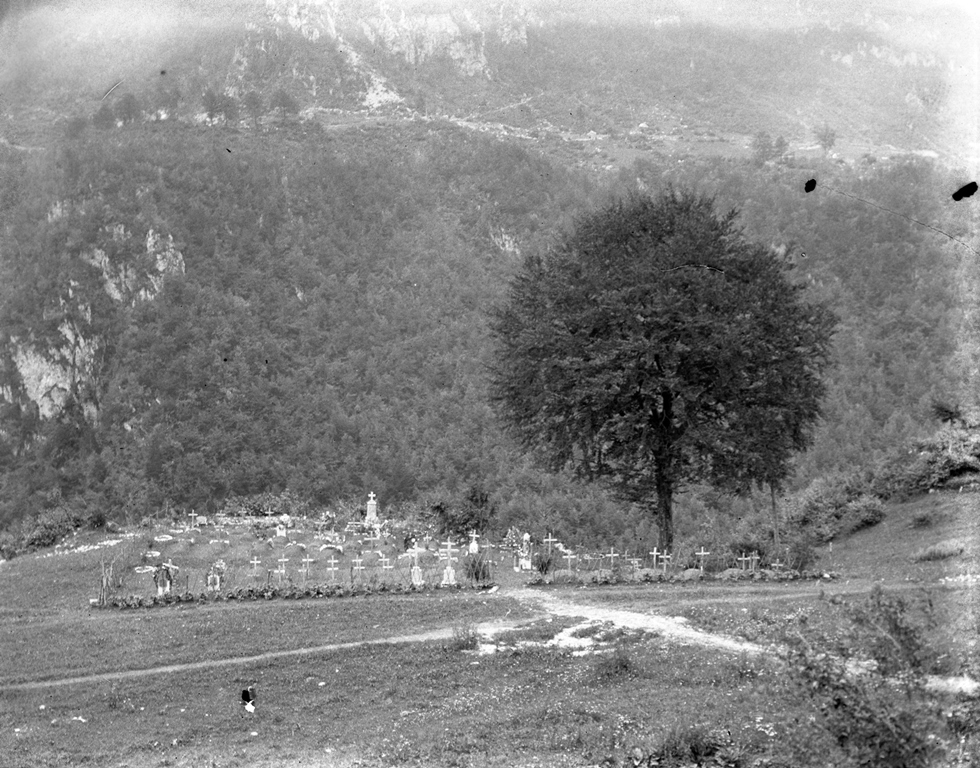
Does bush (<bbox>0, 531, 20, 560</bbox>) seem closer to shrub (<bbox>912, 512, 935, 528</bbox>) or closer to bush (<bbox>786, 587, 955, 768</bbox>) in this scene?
shrub (<bbox>912, 512, 935, 528</bbox>)

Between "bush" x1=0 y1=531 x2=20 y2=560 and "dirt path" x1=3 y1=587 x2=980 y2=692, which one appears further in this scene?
"bush" x1=0 y1=531 x2=20 y2=560

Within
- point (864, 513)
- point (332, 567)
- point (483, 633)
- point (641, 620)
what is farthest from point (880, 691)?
point (864, 513)

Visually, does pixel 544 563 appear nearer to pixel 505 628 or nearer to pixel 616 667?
pixel 505 628

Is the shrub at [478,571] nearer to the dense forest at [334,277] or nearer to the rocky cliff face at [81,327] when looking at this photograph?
the dense forest at [334,277]

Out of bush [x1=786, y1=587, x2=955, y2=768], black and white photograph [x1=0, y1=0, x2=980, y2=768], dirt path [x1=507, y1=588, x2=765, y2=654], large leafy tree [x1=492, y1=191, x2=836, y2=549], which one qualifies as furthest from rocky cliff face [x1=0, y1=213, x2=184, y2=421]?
bush [x1=786, y1=587, x2=955, y2=768]

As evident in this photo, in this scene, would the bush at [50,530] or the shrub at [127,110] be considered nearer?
the bush at [50,530]

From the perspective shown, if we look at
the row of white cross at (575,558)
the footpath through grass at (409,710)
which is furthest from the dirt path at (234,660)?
the row of white cross at (575,558)
